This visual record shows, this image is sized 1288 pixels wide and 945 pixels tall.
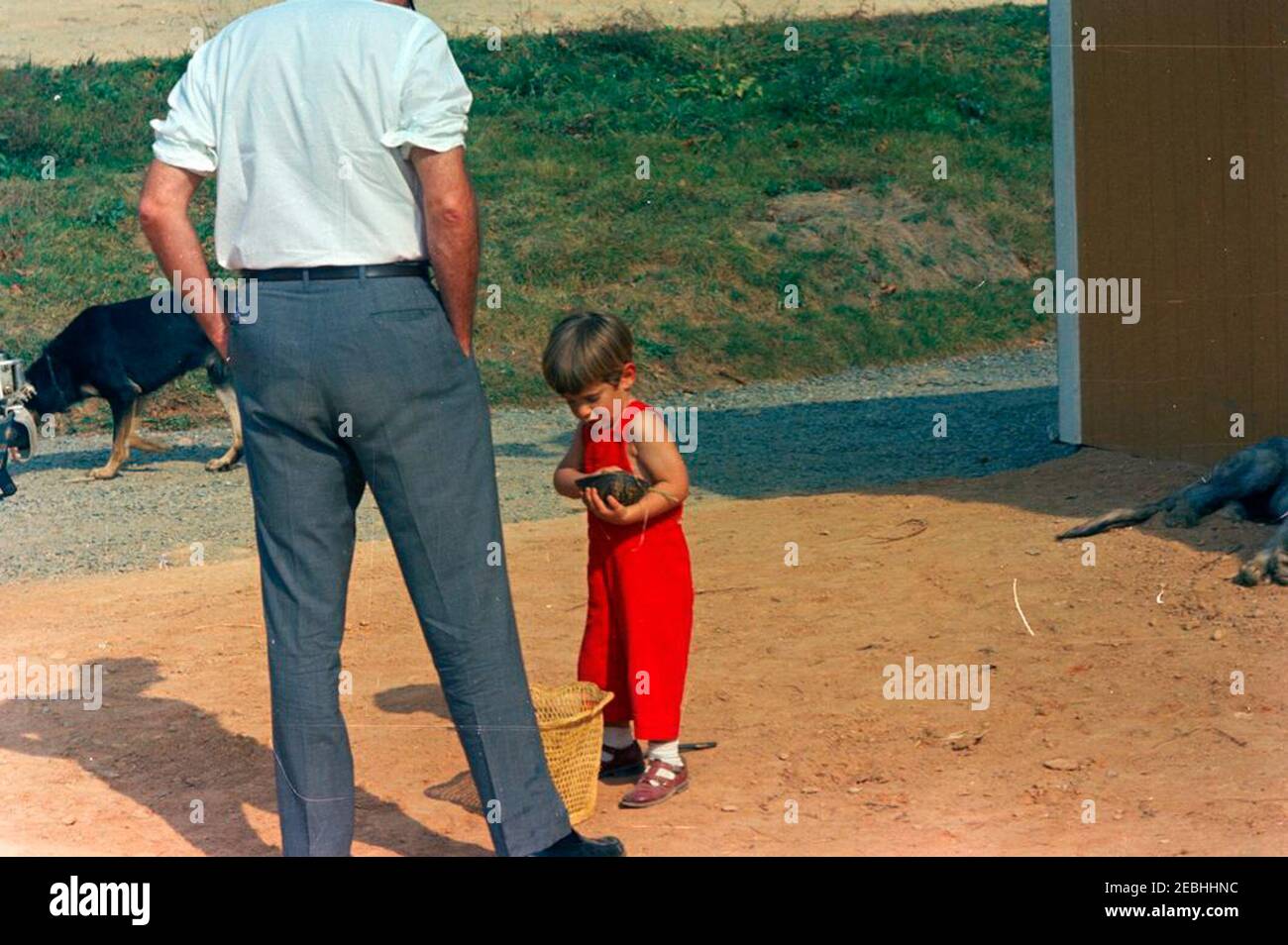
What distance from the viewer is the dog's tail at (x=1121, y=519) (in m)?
7.43

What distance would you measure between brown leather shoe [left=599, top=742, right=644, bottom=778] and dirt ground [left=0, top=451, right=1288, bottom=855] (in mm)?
191

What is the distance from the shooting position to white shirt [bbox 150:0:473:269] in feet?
11.9

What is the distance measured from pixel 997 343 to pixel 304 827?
14.3 metres

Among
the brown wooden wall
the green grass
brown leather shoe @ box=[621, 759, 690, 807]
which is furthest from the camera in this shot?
the green grass

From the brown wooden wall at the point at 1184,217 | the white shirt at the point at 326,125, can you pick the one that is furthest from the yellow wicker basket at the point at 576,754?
the brown wooden wall at the point at 1184,217

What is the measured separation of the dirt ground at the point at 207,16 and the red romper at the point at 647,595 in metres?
21.2

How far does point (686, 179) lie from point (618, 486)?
16.6 metres

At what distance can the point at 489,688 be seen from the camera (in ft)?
12.9

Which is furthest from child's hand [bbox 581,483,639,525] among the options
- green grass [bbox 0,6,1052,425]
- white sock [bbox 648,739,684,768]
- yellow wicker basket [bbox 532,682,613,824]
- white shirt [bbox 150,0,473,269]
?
green grass [bbox 0,6,1052,425]

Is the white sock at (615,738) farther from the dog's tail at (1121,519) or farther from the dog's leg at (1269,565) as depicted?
the dog's tail at (1121,519)

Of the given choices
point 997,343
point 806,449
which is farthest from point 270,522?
point 997,343

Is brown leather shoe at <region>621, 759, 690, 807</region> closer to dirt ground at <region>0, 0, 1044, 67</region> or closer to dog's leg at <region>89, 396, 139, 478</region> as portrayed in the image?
→ dog's leg at <region>89, 396, 139, 478</region>

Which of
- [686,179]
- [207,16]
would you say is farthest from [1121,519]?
[207,16]

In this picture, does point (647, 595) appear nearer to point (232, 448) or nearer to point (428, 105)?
point (428, 105)
